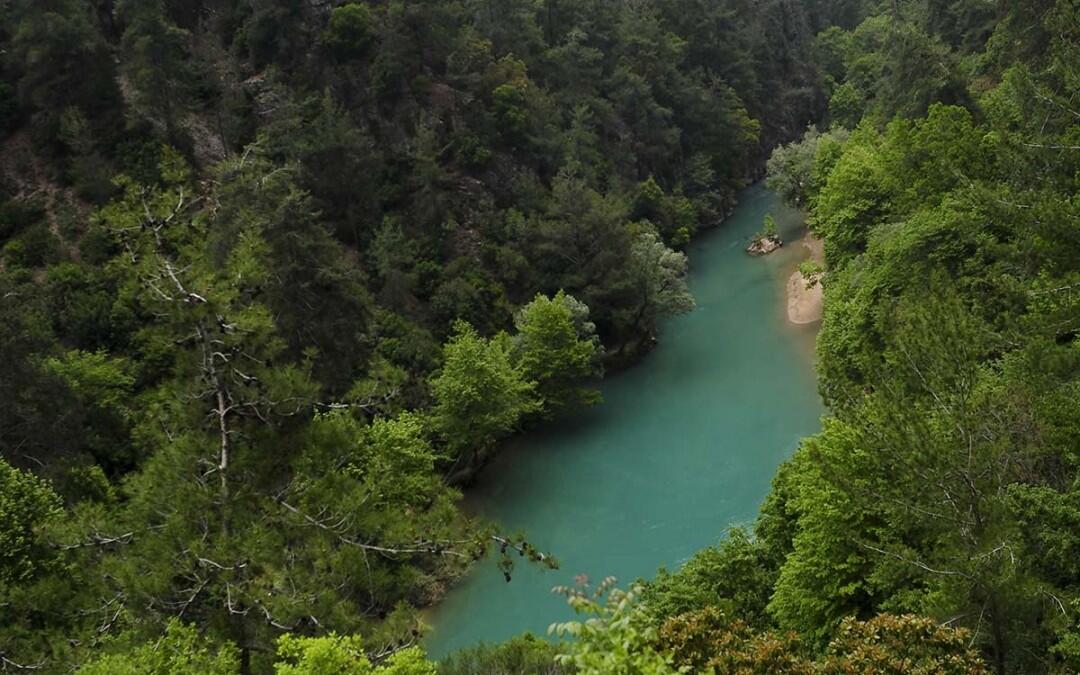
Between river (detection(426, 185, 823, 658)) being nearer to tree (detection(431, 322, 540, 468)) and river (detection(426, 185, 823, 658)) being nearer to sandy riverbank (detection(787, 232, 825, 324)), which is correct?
sandy riverbank (detection(787, 232, 825, 324))

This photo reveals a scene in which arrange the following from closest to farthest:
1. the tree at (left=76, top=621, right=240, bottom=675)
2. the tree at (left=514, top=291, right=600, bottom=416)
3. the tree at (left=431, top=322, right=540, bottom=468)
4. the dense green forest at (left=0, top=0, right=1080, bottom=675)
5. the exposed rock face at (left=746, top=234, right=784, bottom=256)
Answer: the tree at (left=76, top=621, right=240, bottom=675), the dense green forest at (left=0, top=0, right=1080, bottom=675), the tree at (left=431, top=322, right=540, bottom=468), the tree at (left=514, top=291, right=600, bottom=416), the exposed rock face at (left=746, top=234, right=784, bottom=256)

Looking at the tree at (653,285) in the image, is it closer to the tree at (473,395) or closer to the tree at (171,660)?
the tree at (473,395)

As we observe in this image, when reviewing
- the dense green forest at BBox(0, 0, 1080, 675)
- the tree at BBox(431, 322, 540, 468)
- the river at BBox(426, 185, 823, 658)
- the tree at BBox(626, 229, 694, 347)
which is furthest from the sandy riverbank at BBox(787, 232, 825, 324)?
the tree at BBox(431, 322, 540, 468)

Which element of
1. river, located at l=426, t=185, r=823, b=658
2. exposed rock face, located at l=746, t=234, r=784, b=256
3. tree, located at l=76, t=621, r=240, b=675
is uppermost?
tree, located at l=76, t=621, r=240, b=675

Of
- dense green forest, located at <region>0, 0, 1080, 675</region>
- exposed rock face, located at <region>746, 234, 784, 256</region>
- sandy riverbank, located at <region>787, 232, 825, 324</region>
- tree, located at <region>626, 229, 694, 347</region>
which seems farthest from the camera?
exposed rock face, located at <region>746, 234, 784, 256</region>

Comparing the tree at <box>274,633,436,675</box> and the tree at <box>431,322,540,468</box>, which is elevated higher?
the tree at <box>274,633,436,675</box>

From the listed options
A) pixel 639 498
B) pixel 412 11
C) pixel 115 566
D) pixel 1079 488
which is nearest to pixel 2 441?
pixel 115 566

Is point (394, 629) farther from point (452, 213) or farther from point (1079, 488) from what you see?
point (452, 213)
